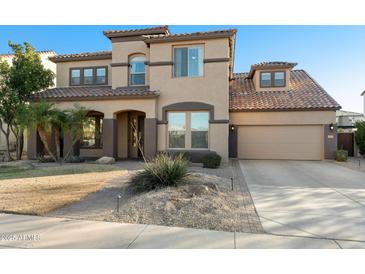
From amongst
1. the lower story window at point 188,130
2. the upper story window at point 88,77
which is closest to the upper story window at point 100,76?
the upper story window at point 88,77

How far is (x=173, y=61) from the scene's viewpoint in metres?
15.1

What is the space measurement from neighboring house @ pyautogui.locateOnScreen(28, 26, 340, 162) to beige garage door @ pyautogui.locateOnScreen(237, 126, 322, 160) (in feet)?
0.20

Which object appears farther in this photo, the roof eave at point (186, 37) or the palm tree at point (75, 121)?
the roof eave at point (186, 37)

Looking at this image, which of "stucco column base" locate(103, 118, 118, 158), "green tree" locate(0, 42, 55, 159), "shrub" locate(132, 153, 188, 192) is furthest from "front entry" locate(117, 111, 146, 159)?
"shrub" locate(132, 153, 188, 192)

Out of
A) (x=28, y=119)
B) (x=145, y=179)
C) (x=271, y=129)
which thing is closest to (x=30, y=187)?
(x=145, y=179)

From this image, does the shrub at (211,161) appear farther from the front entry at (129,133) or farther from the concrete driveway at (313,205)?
the front entry at (129,133)

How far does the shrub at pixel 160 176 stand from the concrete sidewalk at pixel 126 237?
2.28 m

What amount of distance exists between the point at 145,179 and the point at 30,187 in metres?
3.94

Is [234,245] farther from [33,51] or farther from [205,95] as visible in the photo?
[33,51]

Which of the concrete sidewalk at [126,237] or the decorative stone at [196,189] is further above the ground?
the decorative stone at [196,189]

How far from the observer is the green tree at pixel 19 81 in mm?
16156

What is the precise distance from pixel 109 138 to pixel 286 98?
39.9 feet

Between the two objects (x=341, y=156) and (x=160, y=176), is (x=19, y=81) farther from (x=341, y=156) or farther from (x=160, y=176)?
(x=341, y=156)

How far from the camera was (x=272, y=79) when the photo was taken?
19234mm
